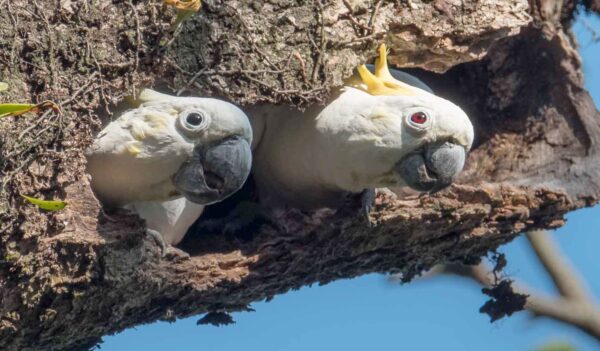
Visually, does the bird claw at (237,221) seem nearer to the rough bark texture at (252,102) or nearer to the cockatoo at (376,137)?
the rough bark texture at (252,102)

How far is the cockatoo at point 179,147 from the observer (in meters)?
3.52

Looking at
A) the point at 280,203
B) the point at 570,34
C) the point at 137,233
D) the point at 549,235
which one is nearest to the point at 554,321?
the point at 549,235

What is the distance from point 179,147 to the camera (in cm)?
353

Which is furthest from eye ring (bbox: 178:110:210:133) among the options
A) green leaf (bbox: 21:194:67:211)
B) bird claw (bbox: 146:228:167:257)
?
green leaf (bbox: 21:194:67:211)

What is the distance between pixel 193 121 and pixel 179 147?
93 mm

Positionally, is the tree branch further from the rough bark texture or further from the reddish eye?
the reddish eye

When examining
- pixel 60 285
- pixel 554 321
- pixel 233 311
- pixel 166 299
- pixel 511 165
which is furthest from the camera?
pixel 554 321

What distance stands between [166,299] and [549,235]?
2431mm

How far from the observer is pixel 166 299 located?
12.7 feet

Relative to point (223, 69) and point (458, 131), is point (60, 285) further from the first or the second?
point (458, 131)

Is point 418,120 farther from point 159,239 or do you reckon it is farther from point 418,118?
point 159,239

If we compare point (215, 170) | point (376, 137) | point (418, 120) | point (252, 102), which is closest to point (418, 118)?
point (418, 120)

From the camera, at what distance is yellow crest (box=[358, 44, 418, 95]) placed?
12.8 feet

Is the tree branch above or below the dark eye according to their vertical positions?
above
